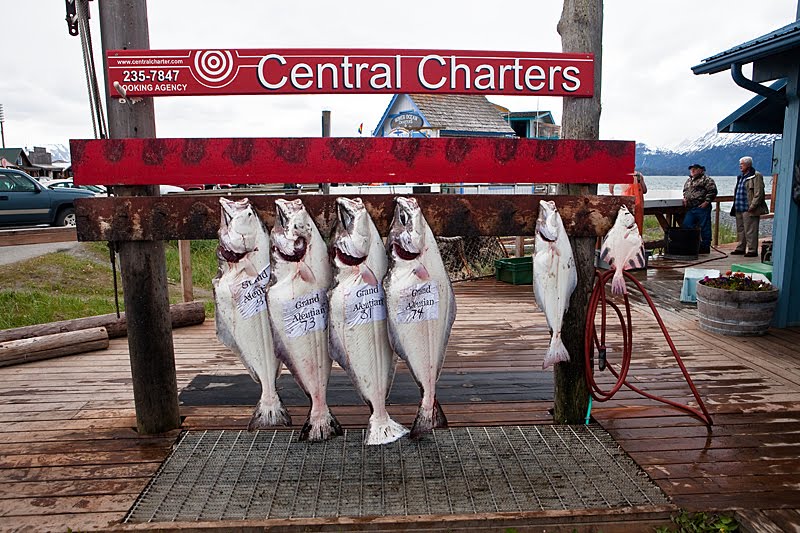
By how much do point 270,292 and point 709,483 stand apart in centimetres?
235

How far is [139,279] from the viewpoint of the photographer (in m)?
3.42

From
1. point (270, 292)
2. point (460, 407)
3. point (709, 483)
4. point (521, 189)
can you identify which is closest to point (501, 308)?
point (460, 407)

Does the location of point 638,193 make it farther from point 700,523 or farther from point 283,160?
point 283,160

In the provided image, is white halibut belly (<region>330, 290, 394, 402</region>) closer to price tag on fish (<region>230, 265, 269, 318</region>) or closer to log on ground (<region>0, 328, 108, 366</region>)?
price tag on fish (<region>230, 265, 269, 318</region>)

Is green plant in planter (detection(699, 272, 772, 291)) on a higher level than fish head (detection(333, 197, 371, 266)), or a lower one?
lower

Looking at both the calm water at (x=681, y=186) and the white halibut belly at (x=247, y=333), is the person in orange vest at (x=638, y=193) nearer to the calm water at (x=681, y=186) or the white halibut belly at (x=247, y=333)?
the white halibut belly at (x=247, y=333)

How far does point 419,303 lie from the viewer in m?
2.60

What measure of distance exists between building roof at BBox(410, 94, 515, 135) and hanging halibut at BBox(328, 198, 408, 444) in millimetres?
15955

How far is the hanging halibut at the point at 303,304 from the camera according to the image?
2557 mm

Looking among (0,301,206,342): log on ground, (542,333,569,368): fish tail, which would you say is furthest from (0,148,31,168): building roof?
(542,333,569,368): fish tail

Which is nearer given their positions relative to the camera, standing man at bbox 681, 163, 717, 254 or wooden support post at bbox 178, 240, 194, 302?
wooden support post at bbox 178, 240, 194, 302

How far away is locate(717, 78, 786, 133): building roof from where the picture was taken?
8617 millimetres

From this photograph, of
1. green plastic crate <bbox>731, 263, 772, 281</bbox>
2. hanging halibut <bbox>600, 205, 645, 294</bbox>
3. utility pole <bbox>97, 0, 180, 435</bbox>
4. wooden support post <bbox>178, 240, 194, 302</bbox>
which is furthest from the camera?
green plastic crate <bbox>731, 263, 772, 281</bbox>

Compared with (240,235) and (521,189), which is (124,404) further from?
(521,189)
